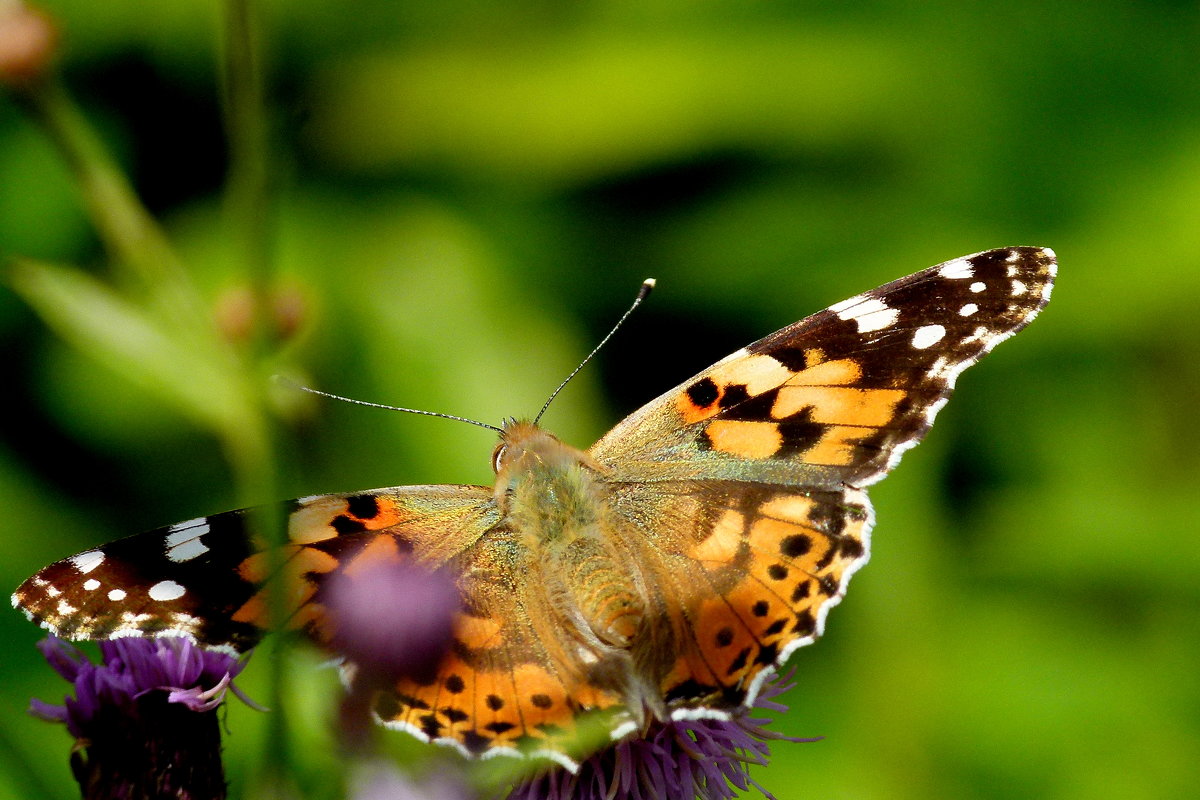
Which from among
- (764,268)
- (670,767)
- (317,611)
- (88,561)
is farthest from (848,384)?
(764,268)

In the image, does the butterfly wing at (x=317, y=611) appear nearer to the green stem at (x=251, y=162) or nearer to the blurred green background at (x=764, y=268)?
the green stem at (x=251, y=162)

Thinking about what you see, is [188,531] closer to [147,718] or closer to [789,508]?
[147,718]

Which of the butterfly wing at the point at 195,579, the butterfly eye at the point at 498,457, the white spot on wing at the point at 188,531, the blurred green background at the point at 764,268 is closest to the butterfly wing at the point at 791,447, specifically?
the butterfly eye at the point at 498,457

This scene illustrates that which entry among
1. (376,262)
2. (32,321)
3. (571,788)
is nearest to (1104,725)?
(571,788)

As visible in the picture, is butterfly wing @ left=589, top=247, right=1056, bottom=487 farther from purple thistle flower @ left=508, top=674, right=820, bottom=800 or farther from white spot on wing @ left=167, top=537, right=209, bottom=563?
white spot on wing @ left=167, top=537, right=209, bottom=563

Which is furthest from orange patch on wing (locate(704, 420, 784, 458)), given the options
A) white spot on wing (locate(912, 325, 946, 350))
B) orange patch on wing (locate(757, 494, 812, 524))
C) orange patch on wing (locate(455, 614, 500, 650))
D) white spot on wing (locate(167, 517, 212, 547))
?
white spot on wing (locate(167, 517, 212, 547))

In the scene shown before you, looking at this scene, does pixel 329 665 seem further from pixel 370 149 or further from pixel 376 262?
pixel 370 149
